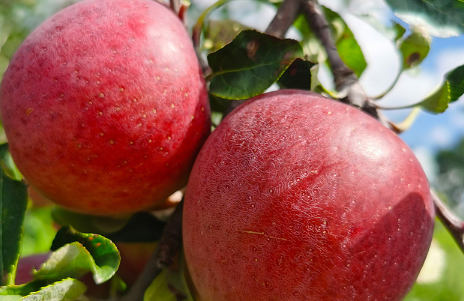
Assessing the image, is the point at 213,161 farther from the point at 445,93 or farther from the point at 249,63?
the point at 445,93

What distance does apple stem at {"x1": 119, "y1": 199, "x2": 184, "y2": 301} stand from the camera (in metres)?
0.75

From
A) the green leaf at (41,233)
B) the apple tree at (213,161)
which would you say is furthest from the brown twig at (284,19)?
the green leaf at (41,233)

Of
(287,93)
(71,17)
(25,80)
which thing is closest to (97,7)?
(71,17)

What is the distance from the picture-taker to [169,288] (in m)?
0.74

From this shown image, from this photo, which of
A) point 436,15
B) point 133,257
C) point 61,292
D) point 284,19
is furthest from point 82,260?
point 436,15

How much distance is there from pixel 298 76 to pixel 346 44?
29cm

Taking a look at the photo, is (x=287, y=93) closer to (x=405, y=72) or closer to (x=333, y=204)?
(x=333, y=204)

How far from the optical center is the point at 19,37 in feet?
3.35

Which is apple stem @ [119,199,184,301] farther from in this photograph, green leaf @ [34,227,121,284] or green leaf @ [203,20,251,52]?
green leaf @ [203,20,251,52]

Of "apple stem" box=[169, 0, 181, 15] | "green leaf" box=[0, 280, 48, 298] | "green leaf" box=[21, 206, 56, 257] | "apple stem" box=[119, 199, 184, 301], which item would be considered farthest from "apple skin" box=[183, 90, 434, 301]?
"green leaf" box=[21, 206, 56, 257]

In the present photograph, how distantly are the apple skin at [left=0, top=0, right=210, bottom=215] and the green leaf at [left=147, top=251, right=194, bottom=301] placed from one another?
12 centimetres

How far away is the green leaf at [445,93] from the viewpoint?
2.51 ft

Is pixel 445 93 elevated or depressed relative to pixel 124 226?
elevated

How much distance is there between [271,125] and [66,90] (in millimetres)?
288
